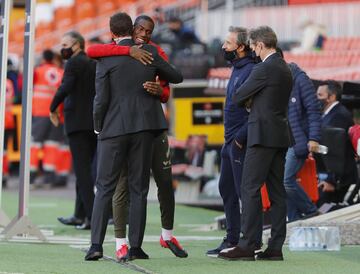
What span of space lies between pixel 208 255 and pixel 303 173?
256 centimetres

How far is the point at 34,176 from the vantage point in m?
23.0

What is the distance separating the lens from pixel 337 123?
14141mm

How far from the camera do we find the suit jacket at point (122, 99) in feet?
34.3

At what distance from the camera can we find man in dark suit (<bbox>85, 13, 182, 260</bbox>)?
10.5 metres

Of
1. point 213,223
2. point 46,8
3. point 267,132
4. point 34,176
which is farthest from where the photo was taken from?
point 46,8

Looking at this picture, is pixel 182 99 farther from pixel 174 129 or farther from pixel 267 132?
pixel 267 132

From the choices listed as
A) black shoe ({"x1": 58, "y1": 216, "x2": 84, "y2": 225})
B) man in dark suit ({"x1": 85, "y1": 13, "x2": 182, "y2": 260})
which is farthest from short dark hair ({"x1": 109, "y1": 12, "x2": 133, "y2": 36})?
black shoe ({"x1": 58, "y1": 216, "x2": 84, "y2": 225})

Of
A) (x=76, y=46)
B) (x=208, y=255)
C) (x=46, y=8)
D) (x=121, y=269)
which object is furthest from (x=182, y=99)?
(x=46, y=8)

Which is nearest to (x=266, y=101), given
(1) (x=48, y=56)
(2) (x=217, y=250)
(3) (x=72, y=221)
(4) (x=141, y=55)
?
(4) (x=141, y=55)

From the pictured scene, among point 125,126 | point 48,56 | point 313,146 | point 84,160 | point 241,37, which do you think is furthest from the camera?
point 48,56

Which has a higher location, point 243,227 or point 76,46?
point 76,46

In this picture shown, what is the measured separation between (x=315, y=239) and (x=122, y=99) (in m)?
2.31

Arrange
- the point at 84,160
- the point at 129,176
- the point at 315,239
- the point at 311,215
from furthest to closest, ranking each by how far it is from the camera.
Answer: the point at 84,160
the point at 311,215
the point at 315,239
the point at 129,176

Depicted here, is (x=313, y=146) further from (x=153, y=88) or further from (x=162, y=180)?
(x=153, y=88)
